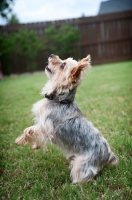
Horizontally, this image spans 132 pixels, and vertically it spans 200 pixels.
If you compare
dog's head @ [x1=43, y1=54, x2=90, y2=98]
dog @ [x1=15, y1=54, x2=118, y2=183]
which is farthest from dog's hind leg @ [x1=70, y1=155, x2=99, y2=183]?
dog's head @ [x1=43, y1=54, x2=90, y2=98]

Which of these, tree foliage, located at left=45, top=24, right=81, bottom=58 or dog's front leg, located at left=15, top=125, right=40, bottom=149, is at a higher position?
tree foliage, located at left=45, top=24, right=81, bottom=58

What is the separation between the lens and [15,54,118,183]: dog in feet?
9.64

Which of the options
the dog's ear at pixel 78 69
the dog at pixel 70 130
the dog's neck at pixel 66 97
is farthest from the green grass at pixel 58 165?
the dog's ear at pixel 78 69

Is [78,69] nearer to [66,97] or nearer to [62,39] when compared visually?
[66,97]

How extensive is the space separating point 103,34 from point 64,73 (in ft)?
46.7

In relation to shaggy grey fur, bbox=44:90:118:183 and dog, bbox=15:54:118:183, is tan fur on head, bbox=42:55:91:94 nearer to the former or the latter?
dog, bbox=15:54:118:183

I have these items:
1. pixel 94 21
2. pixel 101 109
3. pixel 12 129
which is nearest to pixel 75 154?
pixel 12 129

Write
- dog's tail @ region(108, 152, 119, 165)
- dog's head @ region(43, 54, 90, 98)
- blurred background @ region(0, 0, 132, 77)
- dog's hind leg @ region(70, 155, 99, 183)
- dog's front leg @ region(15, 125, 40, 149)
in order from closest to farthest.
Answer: dog's hind leg @ region(70, 155, 99, 183) < dog's head @ region(43, 54, 90, 98) < dog's tail @ region(108, 152, 119, 165) < dog's front leg @ region(15, 125, 40, 149) < blurred background @ region(0, 0, 132, 77)

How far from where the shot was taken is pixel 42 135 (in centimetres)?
318

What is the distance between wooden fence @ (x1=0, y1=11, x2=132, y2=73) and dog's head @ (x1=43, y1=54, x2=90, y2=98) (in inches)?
506

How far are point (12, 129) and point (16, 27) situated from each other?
1235cm

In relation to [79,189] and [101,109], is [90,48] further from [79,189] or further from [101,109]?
[79,189]

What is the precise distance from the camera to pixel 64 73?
324cm

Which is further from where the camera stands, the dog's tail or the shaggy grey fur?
the dog's tail
